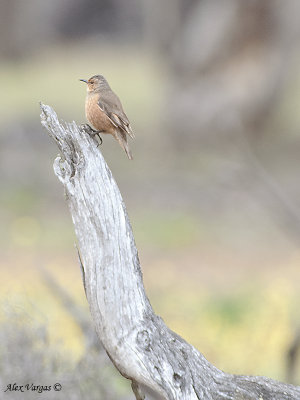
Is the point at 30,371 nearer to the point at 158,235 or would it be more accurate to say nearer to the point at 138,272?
the point at 138,272

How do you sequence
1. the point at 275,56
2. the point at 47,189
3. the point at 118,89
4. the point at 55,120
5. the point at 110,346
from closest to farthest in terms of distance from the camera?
the point at 110,346 < the point at 55,120 < the point at 47,189 < the point at 275,56 < the point at 118,89

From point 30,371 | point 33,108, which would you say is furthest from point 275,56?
point 30,371

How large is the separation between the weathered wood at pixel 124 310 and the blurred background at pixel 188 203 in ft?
5.06

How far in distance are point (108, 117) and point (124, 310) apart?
999 mm

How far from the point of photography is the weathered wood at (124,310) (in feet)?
12.2

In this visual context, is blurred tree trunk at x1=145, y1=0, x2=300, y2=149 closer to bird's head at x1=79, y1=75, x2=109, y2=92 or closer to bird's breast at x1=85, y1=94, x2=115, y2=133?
bird's head at x1=79, y1=75, x2=109, y2=92

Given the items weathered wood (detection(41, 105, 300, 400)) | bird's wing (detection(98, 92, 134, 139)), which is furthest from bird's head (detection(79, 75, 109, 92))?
weathered wood (detection(41, 105, 300, 400))

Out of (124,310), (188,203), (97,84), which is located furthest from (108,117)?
(188,203)

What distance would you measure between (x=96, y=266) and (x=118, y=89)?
65.5 ft

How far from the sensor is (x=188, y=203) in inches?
533

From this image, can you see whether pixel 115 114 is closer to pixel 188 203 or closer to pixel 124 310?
pixel 124 310

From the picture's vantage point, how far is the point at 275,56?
15.5 m

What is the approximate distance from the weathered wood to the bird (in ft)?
0.96

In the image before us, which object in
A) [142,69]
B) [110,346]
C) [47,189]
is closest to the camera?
[110,346]
